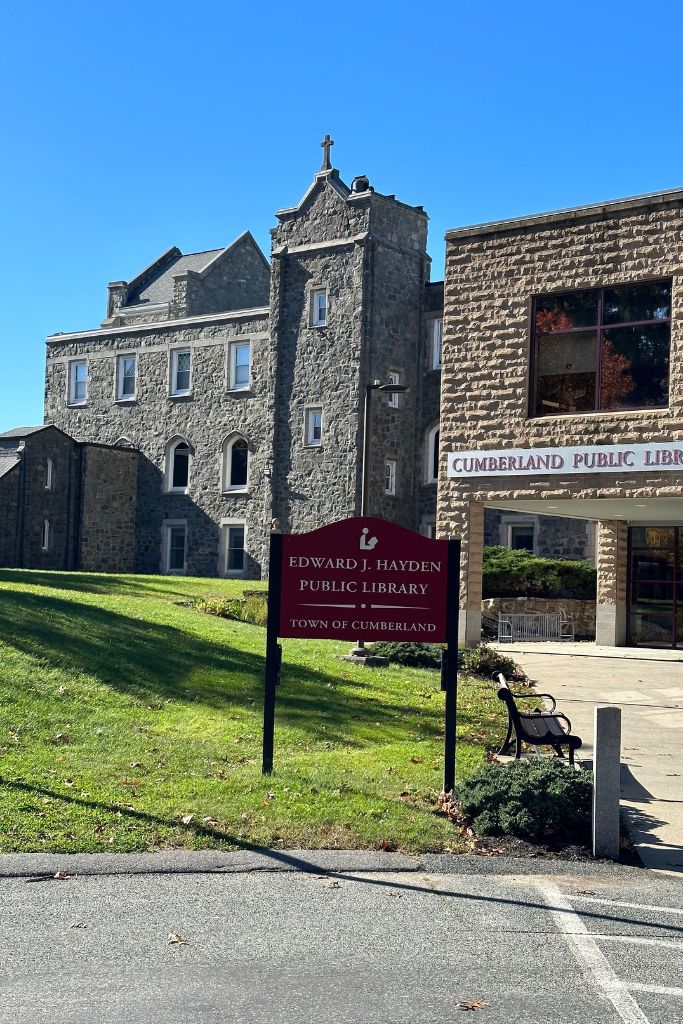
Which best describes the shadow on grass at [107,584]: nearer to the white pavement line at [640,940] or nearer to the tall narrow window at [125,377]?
the white pavement line at [640,940]

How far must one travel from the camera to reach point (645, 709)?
16.5m

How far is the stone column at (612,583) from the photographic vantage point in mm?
28438

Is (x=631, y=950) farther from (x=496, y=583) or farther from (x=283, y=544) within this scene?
(x=496, y=583)

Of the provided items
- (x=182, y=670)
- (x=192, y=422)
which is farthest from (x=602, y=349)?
(x=192, y=422)

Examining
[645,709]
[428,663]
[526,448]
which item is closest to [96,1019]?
[645,709]

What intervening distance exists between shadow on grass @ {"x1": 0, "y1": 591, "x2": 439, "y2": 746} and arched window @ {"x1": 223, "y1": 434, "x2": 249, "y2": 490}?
28.6m

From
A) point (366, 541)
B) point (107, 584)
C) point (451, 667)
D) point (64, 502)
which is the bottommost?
point (451, 667)

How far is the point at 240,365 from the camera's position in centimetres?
4653

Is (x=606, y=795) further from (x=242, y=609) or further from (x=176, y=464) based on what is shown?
(x=176, y=464)

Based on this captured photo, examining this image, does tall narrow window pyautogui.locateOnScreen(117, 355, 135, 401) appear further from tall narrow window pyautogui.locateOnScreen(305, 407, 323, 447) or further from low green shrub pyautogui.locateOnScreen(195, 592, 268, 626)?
low green shrub pyautogui.locateOnScreen(195, 592, 268, 626)

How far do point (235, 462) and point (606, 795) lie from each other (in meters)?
38.8

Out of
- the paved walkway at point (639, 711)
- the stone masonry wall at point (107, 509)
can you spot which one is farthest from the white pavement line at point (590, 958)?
the stone masonry wall at point (107, 509)

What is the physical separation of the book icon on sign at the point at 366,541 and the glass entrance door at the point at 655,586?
19.4 metres

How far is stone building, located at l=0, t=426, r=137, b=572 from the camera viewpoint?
42.3 m
